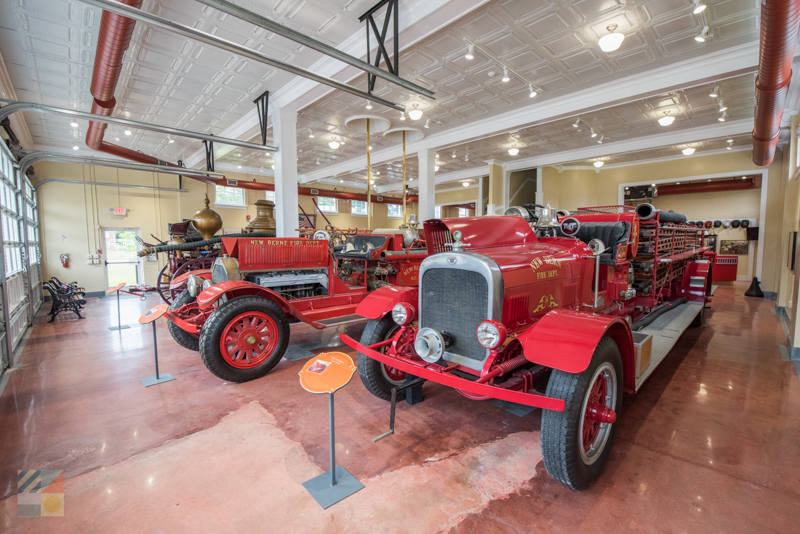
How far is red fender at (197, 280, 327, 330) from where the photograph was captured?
11.6 ft

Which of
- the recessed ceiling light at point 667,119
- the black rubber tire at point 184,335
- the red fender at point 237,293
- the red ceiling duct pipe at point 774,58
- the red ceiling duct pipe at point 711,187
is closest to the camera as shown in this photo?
the red ceiling duct pipe at point 774,58

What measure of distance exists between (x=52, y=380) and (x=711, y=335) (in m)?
8.79

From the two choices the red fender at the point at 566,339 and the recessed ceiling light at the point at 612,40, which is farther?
the recessed ceiling light at the point at 612,40

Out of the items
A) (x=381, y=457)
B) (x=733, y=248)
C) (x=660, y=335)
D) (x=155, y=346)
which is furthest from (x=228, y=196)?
(x=733, y=248)

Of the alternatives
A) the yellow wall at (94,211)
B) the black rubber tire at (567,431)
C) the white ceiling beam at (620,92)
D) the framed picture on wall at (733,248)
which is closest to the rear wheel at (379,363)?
the black rubber tire at (567,431)

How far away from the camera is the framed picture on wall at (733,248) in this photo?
1077 cm

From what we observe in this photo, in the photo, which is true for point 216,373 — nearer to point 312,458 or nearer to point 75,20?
point 312,458

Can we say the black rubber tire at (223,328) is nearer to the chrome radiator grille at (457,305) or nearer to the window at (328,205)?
the chrome radiator grille at (457,305)

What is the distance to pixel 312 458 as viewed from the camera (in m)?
2.35

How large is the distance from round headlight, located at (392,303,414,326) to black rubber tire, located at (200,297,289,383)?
175 centimetres

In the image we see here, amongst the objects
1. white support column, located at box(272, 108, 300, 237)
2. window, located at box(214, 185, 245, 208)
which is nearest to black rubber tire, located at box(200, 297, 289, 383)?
white support column, located at box(272, 108, 300, 237)

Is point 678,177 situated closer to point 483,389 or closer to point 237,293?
point 483,389

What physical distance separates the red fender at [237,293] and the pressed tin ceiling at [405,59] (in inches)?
133

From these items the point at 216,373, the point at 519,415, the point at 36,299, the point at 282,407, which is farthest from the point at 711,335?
the point at 36,299
